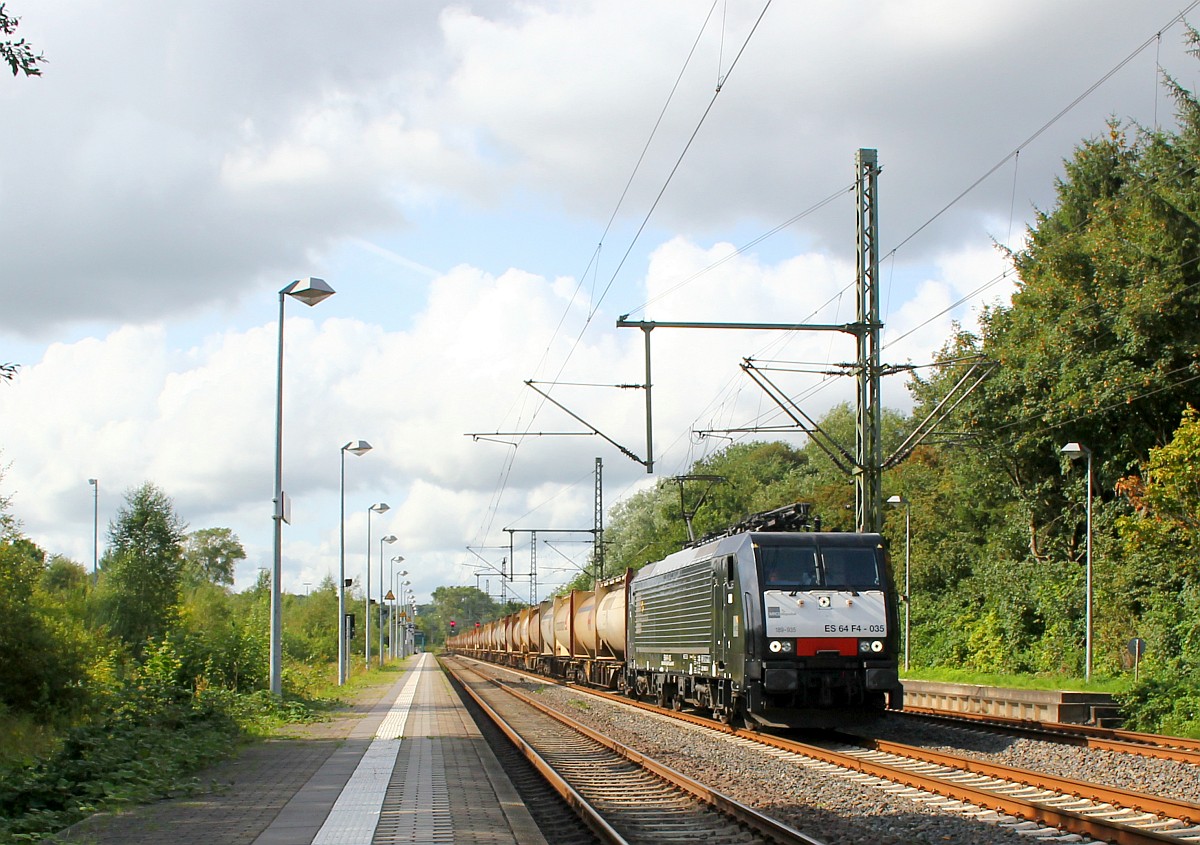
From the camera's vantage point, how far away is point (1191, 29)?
33.2m

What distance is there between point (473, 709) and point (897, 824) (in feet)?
65.4

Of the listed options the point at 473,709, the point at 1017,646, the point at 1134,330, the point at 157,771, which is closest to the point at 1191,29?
the point at 1134,330

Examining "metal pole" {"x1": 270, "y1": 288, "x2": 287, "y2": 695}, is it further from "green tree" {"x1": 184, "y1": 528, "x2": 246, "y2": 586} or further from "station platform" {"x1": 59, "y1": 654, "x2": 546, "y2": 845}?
"green tree" {"x1": 184, "y1": 528, "x2": 246, "y2": 586}

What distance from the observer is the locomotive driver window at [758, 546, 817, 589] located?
59.9 feet

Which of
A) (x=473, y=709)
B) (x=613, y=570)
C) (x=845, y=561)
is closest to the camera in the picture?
(x=845, y=561)

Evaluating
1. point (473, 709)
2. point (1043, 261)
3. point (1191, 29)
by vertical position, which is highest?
point (1191, 29)

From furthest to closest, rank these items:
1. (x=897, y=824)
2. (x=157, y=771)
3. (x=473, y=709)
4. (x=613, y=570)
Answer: (x=613, y=570) → (x=473, y=709) → (x=157, y=771) → (x=897, y=824)

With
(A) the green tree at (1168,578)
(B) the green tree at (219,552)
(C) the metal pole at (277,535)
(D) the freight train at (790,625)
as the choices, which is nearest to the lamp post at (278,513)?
(C) the metal pole at (277,535)

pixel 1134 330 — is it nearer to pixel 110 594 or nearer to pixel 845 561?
pixel 845 561

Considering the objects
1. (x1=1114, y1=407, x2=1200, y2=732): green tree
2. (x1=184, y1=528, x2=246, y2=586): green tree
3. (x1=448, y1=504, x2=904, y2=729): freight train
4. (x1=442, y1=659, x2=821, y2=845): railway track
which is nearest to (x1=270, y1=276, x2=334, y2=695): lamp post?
(x1=442, y1=659, x2=821, y2=845): railway track

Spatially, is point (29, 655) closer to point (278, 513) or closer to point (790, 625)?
point (278, 513)

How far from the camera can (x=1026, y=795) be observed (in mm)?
11867

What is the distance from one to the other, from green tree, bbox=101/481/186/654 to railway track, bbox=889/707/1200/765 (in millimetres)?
21633

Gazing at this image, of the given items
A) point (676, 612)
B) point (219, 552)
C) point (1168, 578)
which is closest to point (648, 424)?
point (676, 612)
